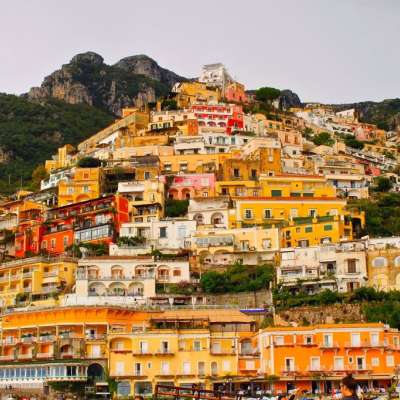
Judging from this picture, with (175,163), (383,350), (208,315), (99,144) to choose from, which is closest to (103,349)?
(208,315)

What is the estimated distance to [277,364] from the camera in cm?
5491

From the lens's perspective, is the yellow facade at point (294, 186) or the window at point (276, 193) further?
the yellow facade at point (294, 186)

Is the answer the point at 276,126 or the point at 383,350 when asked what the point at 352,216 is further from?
the point at 276,126

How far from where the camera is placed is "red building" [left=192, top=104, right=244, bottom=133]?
102375 millimetres

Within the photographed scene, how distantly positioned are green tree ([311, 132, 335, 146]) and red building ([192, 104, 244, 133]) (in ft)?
36.6

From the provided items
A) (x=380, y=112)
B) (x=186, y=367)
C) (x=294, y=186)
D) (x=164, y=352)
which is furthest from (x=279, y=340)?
(x=380, y=112)

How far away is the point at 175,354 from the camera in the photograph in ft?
Answer: 188

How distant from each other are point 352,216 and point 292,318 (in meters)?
17.8

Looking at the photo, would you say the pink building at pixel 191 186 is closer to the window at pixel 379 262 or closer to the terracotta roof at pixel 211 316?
the window at pixel 379 262

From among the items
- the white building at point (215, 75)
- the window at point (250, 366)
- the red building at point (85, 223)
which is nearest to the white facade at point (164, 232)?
the red building at point (85, 223)

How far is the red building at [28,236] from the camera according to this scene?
77.9 m

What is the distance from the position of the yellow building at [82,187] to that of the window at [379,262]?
29.3m

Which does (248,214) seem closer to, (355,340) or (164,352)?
(164,352)

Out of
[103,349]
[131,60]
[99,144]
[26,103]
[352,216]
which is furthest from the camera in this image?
[131,60]
